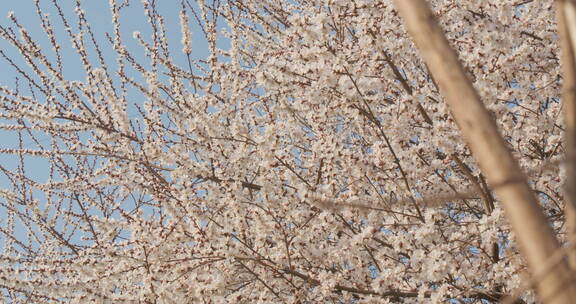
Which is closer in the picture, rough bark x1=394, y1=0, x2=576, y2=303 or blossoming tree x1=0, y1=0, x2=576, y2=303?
rough bark x1=394, y1=0, x2=576, y2=303

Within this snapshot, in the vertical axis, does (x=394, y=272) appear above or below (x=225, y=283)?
below

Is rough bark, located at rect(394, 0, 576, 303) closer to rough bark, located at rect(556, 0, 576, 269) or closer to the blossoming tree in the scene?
rough bark, located at rect(556, 0, 576, 269)

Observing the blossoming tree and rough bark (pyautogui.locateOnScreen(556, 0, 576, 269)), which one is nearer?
rough bark (pyautogui.locateOnScreen(556, 0, 576, 269))

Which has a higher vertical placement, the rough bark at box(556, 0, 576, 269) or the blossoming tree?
the blossoming tree

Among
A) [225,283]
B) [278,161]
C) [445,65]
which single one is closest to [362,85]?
[278,161]

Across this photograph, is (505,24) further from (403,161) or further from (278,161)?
(278,161)

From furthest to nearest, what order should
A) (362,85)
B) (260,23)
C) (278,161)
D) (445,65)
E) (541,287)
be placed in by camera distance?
(260,23) → (278,161) → (362,85) → (445,65) → (541,287)

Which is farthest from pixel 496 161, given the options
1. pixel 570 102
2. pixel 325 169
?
pixel 325 169

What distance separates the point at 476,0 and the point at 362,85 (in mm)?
1131

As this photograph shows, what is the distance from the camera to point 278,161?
5.16 metres

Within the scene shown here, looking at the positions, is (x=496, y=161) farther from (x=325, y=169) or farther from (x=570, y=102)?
(x=325, y=169)

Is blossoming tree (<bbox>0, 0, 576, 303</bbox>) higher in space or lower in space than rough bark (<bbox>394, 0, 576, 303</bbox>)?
higher

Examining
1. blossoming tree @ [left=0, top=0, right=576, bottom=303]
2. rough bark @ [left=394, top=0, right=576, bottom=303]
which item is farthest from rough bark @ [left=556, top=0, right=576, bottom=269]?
blossoming tree @ [left=0, top=0, right=576, bottom=303]

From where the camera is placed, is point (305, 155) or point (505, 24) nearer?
point (505, 24)
